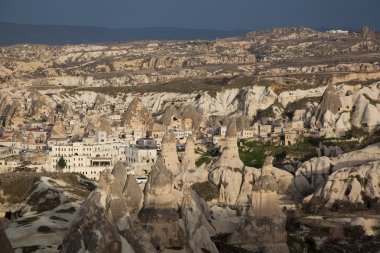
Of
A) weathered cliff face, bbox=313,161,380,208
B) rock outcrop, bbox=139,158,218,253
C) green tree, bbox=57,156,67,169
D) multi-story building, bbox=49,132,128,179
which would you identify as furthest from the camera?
multi-story building, bbox=49,132,128,179

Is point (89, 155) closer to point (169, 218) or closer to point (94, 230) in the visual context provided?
point (169, 218)

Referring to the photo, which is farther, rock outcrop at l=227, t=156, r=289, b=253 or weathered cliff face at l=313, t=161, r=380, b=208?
weathered cliff face at l=313, t=161, r=380, b=208

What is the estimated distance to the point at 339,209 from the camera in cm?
4266

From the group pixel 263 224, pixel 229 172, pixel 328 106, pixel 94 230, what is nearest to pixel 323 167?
pixel 229 172

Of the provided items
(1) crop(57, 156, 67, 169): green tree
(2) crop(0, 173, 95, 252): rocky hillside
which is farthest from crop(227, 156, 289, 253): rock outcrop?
(1) crop(57, 156, 67, 169): green tree

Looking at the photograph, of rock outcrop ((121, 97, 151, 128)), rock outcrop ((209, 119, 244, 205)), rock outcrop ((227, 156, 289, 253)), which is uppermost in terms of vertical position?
rock outcrop ((121, 97, 151, 128))

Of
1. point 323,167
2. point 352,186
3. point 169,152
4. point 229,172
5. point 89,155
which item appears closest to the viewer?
point 352,186

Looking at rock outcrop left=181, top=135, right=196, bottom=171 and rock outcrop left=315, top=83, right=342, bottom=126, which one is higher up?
rock outcrop left=315, top=83, right=342, bottom=126

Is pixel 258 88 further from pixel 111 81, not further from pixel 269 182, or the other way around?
pixel 269 182

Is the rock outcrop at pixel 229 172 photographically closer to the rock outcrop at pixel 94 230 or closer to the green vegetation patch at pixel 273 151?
the green vegetation patch at pixel 273 151

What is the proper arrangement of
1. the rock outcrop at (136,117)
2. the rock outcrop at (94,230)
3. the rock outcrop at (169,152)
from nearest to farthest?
1. the rock outcrop at (94,230)
2. the rock outcrop at (169,152)
3. the rock outcrop at (136,117)

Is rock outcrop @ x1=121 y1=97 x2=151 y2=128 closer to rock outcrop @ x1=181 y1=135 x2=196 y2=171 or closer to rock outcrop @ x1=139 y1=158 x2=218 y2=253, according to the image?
rock outcrop @ x1=181 y1=135 x2=196 y2=171

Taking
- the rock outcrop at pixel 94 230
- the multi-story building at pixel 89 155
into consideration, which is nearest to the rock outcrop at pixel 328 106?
the multi-story building at pixel 89 155

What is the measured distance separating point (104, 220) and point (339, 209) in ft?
74.5
